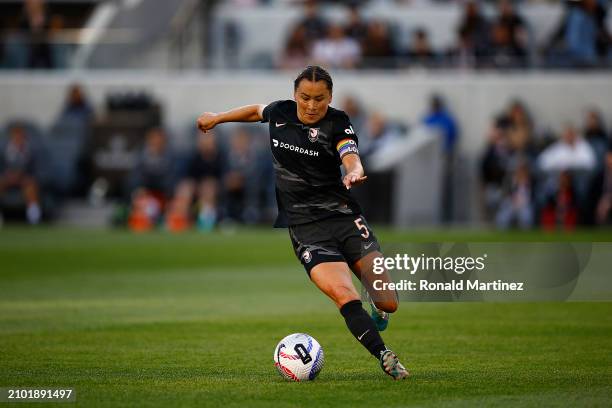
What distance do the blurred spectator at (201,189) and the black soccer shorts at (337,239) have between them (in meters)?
19.5

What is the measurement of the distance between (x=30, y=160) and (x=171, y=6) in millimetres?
5987

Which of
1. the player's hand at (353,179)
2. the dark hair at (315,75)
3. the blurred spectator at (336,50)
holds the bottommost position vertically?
the blurred spectator at (336,50)

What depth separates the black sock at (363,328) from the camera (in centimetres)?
905

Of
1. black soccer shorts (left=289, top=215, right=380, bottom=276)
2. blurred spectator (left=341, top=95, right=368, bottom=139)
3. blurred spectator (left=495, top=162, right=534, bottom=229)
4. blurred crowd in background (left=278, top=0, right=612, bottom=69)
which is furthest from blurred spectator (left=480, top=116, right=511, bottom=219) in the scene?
black soccer shorts (left=289, top=215, right=380, bottom=276)

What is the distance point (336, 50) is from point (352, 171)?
74.1 ft

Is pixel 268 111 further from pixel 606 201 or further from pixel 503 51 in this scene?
pixel 503 51

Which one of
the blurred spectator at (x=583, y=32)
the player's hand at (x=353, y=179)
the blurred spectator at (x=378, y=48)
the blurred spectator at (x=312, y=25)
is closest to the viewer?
the player's hand at (x=353, y=179)

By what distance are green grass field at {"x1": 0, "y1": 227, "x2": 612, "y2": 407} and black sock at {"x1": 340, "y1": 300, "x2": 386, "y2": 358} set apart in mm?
268

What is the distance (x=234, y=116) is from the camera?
33.5ft

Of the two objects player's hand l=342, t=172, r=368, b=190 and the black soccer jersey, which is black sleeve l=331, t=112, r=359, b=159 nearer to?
the black soccer jersey

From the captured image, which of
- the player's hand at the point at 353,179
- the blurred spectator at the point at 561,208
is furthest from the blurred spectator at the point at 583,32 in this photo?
the player's hand at the point at 353,179

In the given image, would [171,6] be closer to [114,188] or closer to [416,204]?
[114,188]

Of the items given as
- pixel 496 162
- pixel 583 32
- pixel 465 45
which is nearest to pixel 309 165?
pixel 496 162

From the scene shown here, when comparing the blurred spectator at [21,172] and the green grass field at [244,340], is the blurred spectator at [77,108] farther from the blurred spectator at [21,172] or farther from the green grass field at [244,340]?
the green grass field at [244,340]
